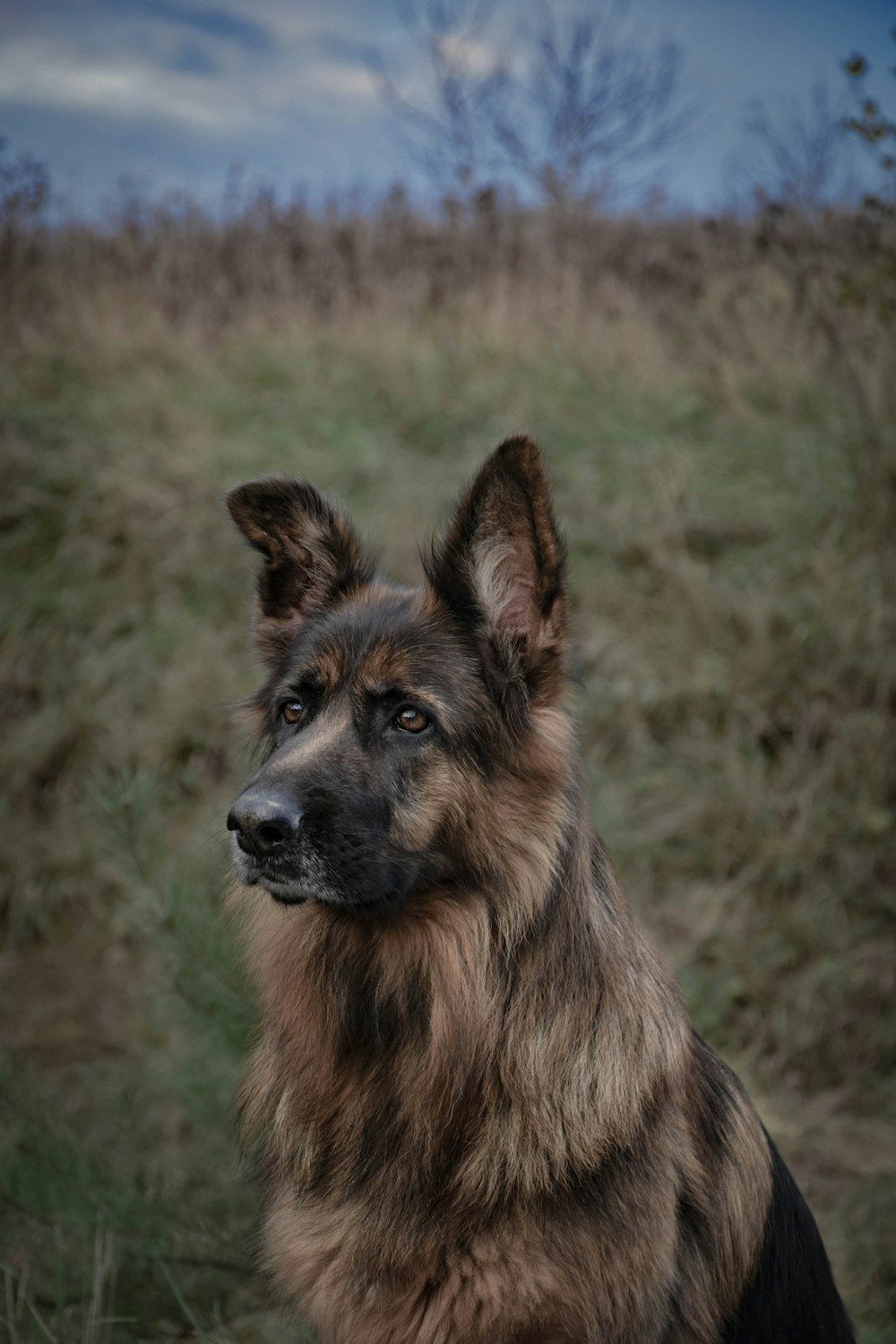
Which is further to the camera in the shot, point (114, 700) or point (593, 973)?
point (114, 700)

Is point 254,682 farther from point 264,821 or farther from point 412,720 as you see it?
point 264,821

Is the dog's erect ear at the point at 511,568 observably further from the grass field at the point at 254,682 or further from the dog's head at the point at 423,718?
the grass field at the point at 254,682

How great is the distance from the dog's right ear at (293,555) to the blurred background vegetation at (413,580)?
68 centimetres

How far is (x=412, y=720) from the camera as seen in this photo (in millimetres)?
2686

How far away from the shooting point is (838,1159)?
16.8 ft

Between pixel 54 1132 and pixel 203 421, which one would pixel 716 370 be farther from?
pixel 54 1132

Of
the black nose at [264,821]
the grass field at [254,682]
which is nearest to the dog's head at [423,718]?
the black nose at [264,821]

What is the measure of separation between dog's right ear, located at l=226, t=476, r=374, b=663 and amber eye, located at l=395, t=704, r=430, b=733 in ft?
1.61

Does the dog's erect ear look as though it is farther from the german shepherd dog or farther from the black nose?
the black nose

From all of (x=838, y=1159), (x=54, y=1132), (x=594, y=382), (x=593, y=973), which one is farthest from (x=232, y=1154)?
(x=594, y=382)

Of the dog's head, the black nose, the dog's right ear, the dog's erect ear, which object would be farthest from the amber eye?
the dog's right ear

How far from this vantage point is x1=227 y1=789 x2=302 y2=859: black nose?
239cm

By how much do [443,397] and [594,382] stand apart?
1217 mm

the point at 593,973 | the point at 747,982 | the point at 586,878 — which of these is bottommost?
the point at 747,982
